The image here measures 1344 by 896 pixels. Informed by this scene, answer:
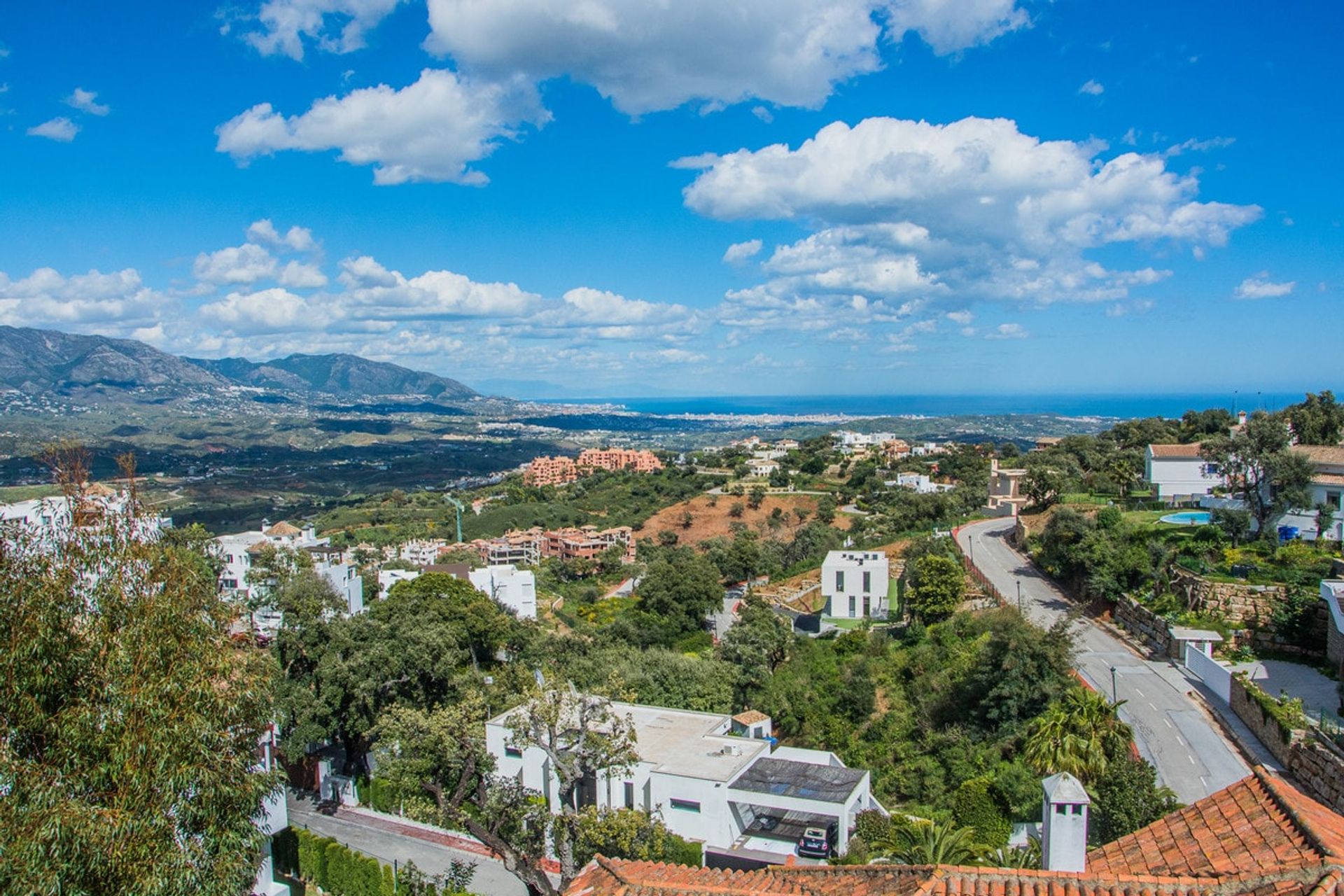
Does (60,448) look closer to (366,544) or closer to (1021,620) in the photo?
(1021,620)

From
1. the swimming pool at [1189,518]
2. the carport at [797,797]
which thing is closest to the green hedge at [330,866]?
the carport at [797,797]

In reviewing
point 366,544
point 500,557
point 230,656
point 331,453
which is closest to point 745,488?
point 500,557

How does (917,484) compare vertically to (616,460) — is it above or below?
above

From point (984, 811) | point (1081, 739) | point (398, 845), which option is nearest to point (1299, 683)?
point (1081, 739)

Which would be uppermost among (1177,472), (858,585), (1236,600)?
(1177,472)

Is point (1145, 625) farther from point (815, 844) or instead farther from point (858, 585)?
point (815, 844)

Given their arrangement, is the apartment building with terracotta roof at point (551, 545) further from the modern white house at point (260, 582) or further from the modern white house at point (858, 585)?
the modern white house at point (858, 585)
